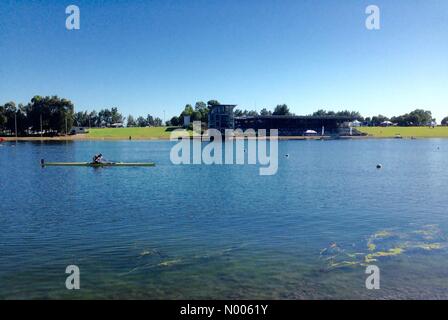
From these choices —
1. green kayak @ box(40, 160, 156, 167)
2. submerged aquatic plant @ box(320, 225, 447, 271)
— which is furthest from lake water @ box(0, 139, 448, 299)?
green kayak @ box(40, 160, 156, 167)

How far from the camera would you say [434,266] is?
73.5ft

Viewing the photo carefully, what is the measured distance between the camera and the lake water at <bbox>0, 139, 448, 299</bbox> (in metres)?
19.7

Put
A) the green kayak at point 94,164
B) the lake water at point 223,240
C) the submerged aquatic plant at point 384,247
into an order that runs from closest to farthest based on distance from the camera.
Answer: the lake water at point 223,240
the submerged aquatic plant at point 384,247
the green kayak at point 94,164

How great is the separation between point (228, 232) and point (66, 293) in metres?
12.9

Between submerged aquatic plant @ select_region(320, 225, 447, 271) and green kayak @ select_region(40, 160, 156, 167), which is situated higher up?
green kayak @ select_region(40, 160, 156, 167)

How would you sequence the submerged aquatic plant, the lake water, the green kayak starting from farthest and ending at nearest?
the green kayak, the submerged aquatic plant, the lake water

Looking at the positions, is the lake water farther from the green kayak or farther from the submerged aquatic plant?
the green kayak

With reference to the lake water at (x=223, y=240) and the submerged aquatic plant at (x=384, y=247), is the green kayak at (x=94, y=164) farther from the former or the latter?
the submerged aquatic plant at (x=384, y=247)

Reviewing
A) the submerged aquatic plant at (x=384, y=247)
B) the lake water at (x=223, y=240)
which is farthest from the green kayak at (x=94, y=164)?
the submerged aquatic plant at (x=384, y=247)

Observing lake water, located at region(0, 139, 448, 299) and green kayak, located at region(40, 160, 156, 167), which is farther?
green kayak, located at region(40, 160, 156, 167)

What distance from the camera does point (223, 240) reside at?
2742 cm

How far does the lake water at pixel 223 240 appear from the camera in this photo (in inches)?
776

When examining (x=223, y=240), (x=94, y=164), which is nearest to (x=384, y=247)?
(x=223, y=240)

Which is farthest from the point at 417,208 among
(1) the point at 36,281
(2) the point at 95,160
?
(2) the point at 95,160
